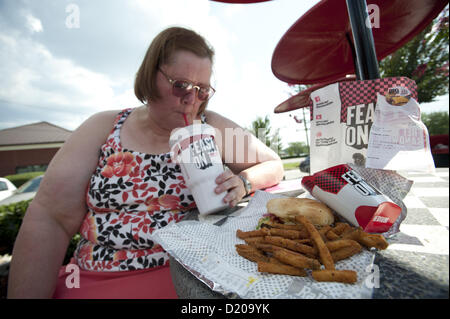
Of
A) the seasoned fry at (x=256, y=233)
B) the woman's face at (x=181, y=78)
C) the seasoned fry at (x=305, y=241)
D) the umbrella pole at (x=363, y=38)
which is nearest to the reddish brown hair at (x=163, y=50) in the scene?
the woman's face at (x=181, y=78)

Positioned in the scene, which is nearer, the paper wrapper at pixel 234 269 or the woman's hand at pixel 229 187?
the paper wrapper at pixel 234 269

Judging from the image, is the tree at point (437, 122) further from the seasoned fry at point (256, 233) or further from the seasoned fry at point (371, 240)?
the seasoned fry at point (256, 233)

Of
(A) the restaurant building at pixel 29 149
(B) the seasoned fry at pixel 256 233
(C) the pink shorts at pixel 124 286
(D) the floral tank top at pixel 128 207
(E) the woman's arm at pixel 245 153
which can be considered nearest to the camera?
(B) the seasoned fry at pixel 256 233

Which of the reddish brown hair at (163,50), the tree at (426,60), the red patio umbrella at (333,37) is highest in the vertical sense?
the reddish brown hair at (163,50)

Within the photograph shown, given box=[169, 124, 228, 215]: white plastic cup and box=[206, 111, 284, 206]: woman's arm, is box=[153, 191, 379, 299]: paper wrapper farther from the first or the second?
box=[206, 111, 284, 206]: woman's arm

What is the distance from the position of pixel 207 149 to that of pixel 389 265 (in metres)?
0.70

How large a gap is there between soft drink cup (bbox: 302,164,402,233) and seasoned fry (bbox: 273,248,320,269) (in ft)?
0.63

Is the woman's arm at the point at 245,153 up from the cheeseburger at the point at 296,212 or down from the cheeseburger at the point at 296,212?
up

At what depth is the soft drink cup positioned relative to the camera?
0.52 meters

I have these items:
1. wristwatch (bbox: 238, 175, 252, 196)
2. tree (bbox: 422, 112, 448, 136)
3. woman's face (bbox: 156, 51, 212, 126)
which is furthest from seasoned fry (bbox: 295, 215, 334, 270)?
woman's face (bbox: 156, 51, 212, 126)

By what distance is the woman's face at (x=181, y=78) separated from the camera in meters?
1.15

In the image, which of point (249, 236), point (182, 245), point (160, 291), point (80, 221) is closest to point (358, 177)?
point (249, 236)

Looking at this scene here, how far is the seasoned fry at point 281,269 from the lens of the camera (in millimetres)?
461

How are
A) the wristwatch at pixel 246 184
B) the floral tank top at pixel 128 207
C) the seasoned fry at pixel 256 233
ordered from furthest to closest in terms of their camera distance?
the wristwatch at pixel 246 184 → the floral tank top at pixel 128 207 → the seasoned fry at pixel 256 233
